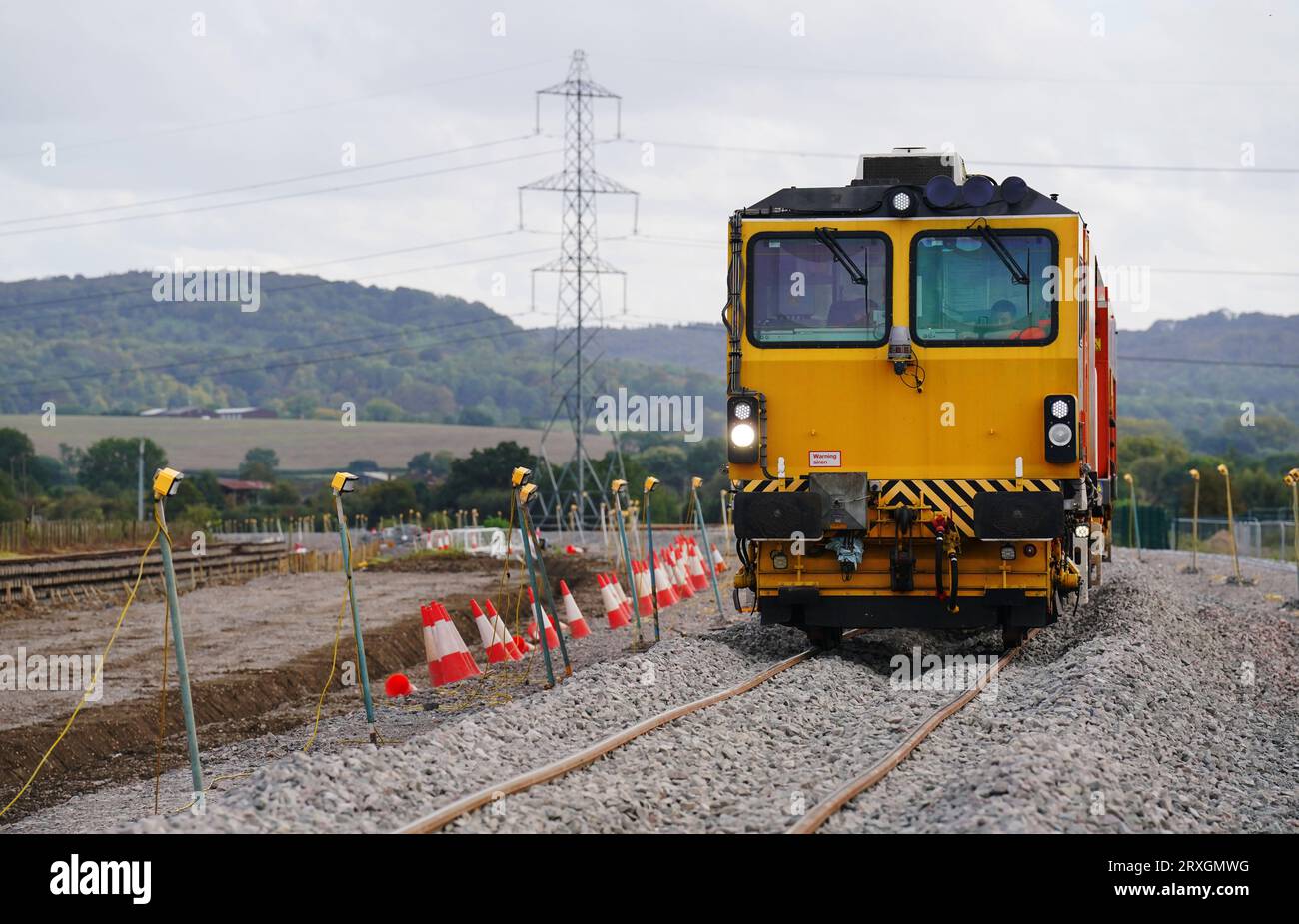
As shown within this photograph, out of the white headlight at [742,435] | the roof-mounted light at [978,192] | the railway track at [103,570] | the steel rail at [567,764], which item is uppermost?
the roof-mounted light at [978,192]

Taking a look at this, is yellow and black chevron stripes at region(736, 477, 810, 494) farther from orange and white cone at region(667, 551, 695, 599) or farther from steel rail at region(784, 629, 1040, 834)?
orange and white cone at region(667, 551, 695, 599)

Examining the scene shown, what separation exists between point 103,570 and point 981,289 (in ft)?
71.7

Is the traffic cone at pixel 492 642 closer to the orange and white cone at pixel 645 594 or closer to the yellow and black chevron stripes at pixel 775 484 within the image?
the orange and white cone at pixel 645 594

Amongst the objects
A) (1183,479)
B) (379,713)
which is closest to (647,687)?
(379,713)

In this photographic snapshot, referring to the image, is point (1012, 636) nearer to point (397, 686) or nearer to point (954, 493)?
point (954, 493)

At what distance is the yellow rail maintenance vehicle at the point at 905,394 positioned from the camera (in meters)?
12.7

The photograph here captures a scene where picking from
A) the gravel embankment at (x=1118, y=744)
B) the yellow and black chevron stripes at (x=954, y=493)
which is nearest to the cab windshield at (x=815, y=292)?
the yellow and black chevron stripes at (x=954, y=493)

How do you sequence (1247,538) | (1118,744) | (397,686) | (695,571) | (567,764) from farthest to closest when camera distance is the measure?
(1247,538) < (695,571) < (397,686) < (1118,744) < (567,764)

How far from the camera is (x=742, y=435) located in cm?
1304

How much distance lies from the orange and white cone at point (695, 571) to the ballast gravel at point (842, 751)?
10016 millimetres

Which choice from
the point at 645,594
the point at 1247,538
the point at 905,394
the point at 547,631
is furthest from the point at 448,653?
the point at 1247,538
